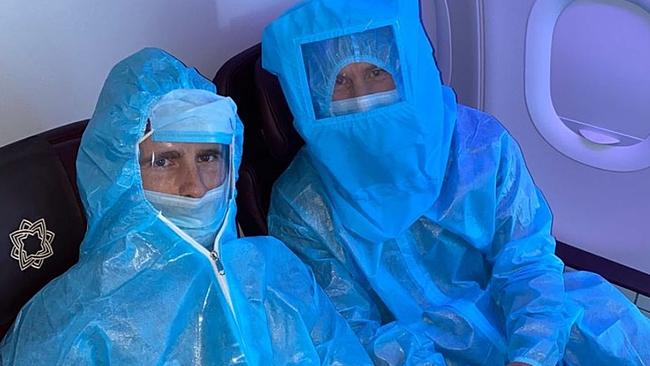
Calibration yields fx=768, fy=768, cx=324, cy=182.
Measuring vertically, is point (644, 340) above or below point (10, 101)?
below

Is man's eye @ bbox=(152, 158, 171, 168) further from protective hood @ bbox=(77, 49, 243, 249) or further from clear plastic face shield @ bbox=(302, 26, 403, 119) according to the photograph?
clear plastic face shield @ bbox=(302, 26, 403, 119)

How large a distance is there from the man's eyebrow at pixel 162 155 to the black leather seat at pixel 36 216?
18 centimetres

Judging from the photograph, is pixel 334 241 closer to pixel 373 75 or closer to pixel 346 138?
pixel 346 138

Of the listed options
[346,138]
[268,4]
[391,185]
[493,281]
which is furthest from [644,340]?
[268,4]

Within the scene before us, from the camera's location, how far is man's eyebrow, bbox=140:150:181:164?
1.27m

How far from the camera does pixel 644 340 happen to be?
1.57 meters

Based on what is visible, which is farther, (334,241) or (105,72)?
(105,72)

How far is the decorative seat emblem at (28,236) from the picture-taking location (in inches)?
50.5

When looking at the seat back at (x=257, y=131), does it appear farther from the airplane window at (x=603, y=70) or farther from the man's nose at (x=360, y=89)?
the airplane window at (x=603, y=70)

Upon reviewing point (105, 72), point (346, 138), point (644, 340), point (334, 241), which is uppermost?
point (105, 72)

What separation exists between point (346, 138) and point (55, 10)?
2.17 ft

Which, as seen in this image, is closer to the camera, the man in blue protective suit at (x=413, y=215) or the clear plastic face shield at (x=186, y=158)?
the clear plastic face shield at (x=186, y=158)

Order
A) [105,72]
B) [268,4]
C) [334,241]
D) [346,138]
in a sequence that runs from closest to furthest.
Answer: [346,138], [334,241], [105,72], [268,4]

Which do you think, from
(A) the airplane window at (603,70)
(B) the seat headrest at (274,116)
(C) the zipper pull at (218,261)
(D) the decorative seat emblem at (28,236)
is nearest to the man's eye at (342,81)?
(B) the seat headrest at (274,116)
